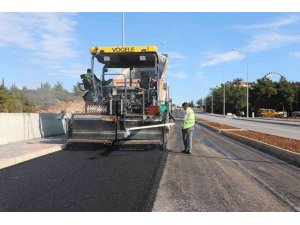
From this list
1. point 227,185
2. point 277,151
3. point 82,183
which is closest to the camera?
point 82,183

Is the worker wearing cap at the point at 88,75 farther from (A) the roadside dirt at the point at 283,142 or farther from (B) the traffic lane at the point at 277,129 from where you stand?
(B) the traffic lane at the point at 277,129

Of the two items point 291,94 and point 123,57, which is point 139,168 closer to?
point 123,57

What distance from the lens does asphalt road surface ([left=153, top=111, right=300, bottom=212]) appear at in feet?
19.3

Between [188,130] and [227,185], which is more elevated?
[188,130]

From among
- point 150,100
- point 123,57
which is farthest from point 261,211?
point 123,57

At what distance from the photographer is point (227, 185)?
24.2ft

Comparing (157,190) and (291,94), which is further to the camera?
(291,94)

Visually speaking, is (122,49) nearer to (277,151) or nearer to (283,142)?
(277,151)

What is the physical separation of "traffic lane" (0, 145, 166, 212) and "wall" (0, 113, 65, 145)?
11.3ft

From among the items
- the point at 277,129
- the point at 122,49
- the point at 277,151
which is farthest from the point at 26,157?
the point at 277,129

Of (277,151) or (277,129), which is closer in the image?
(277,151)

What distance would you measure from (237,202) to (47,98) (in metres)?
31.0

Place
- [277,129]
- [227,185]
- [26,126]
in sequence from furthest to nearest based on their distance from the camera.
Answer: [277,129], [26,126], [227,185]

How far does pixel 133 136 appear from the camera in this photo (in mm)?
11945
